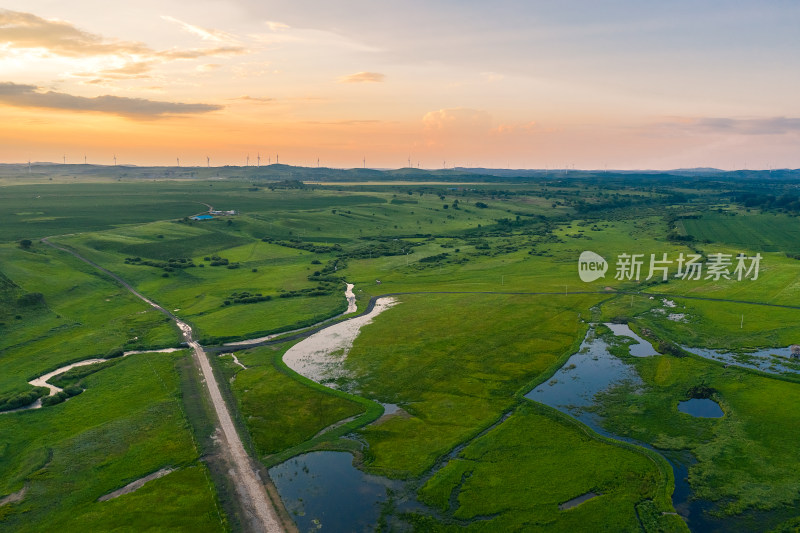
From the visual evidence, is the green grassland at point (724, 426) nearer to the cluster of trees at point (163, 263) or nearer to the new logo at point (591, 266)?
the new logo at point (591, 266)

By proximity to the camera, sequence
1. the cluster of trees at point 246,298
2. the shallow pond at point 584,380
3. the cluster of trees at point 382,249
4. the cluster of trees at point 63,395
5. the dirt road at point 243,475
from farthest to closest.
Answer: the cluster of trees at point 382,249
the cluster of trees at point 246,298
the cluster of trees at point 63,395
the shallow pond at point 584,380
the dirt road at point 243,475

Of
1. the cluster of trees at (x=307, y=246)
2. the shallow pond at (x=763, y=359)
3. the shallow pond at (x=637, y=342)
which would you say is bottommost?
the shallow pond at (x=637, y=342)

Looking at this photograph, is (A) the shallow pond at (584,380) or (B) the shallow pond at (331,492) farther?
(A) the shallow pond at (584,380)

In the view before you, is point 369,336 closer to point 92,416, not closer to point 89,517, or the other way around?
point 92,416

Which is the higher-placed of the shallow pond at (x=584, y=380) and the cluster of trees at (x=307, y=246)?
the cluster of trees at (x=307, y=246)

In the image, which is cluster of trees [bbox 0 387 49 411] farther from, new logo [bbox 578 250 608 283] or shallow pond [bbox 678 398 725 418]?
new logo [bbox 578 250 608 283]

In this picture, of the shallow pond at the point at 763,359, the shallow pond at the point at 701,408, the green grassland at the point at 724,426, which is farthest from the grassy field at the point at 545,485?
the shallow pond at the point at 763,359

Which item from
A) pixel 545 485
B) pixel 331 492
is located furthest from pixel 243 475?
pixel 545 485

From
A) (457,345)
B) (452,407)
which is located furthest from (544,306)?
(452,407)
